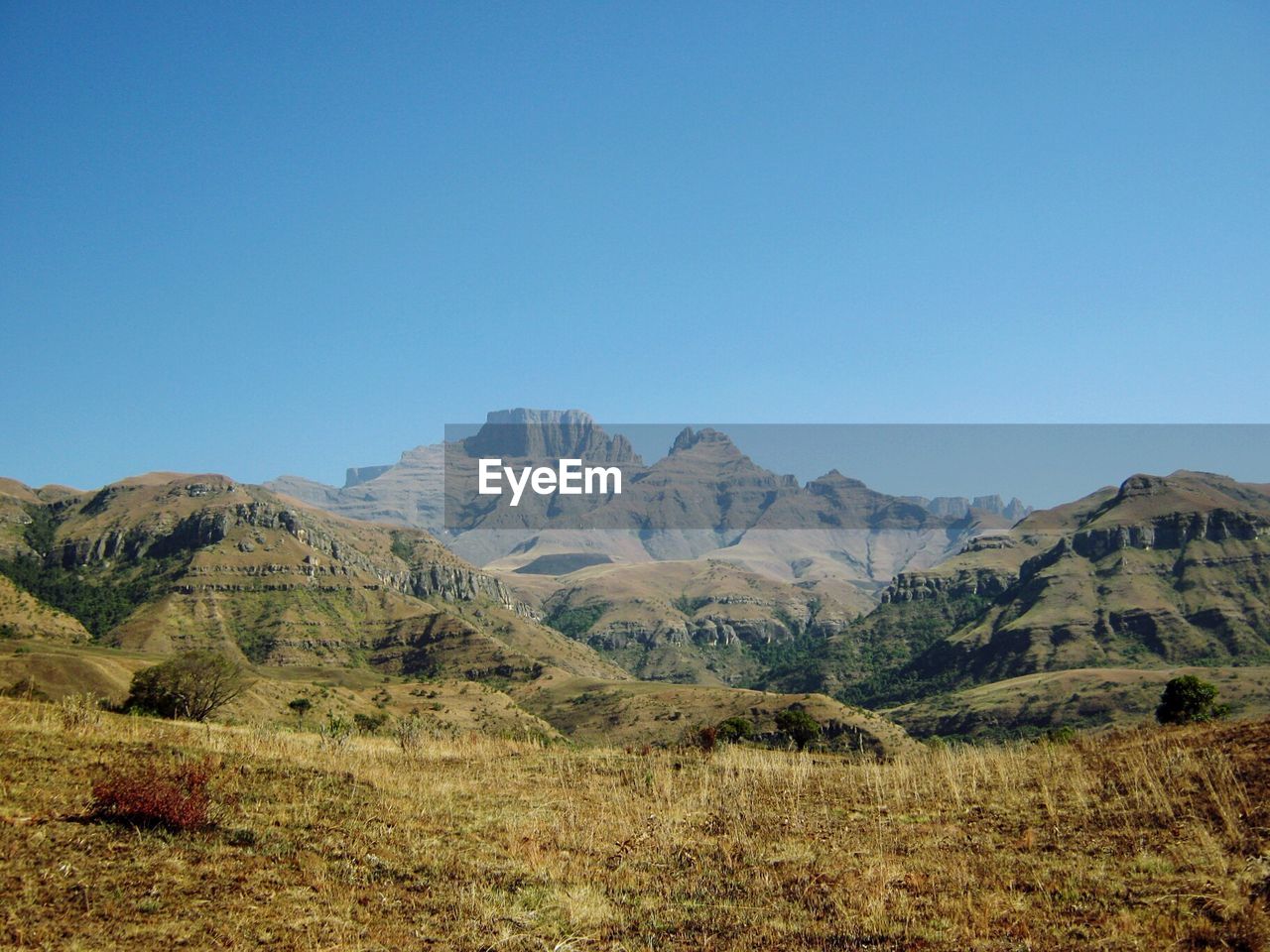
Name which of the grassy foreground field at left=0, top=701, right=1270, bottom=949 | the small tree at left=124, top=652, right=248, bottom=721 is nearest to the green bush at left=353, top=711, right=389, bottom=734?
the small tree at left=124, top=652, right=248, bottom=721

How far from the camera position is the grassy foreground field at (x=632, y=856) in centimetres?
903

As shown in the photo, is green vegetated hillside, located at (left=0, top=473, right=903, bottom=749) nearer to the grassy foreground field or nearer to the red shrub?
the grassy foreground field

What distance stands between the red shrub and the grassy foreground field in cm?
21

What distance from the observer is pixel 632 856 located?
41.3 ft

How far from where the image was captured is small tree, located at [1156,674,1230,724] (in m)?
42.1

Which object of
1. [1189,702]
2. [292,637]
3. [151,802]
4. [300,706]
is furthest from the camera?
[292,637]

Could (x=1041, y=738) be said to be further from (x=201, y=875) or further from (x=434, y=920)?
(x=201, y=875)

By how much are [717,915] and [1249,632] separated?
742 feet

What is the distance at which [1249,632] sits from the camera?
188 m

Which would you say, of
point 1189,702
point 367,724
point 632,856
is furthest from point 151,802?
point 1189,702

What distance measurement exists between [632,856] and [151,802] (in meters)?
6.67

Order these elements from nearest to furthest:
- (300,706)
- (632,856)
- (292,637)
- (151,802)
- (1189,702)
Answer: (151,802)
(632,856)
(1189,702)
(300,706)
(292,637)

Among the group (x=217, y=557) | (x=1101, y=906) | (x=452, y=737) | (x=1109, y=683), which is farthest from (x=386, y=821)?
(x=217, y=557)

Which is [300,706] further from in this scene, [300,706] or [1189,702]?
[1189,702]
